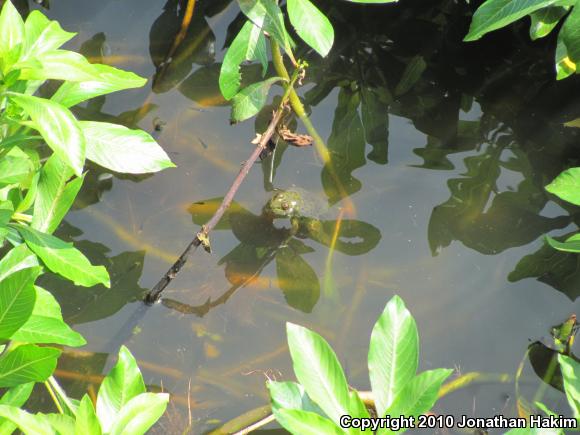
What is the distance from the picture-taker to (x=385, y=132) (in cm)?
215

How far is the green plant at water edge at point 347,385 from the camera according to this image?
1.22 metres

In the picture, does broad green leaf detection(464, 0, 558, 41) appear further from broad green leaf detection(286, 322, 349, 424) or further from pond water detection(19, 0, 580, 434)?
broad green leaf detection(286, 322, 349, 424)

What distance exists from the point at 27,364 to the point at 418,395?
2.30 ft

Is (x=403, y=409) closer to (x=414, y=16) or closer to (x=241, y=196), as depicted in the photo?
(x=241, y=196)

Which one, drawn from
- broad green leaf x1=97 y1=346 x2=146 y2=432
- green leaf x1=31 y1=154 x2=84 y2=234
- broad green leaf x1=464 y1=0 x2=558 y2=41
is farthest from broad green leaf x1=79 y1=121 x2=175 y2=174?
broad green leaf x1=464 y1=0 x2=558 y2=41

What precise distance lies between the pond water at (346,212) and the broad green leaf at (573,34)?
458 mm

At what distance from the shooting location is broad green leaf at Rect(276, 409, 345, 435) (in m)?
1.14

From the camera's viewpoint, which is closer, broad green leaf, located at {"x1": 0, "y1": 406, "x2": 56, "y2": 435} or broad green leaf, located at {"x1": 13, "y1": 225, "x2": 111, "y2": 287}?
broad green leaf, located at {"x1": 0, "y1": 406, "x2": 56, "y2": 435}

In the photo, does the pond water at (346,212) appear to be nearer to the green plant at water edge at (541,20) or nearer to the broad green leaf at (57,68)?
the green plant at water edge at (541,20)

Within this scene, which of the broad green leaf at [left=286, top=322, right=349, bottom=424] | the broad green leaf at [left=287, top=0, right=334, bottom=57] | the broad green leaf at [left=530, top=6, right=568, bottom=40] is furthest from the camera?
the broad green leaf at [left=530, top=6, right=568, bottom=40]

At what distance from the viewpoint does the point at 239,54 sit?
1.89 m

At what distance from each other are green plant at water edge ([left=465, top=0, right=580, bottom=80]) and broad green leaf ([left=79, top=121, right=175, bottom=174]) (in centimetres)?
88

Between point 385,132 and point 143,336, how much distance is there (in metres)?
0.98

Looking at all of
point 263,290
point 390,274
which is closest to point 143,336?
point 263,290
